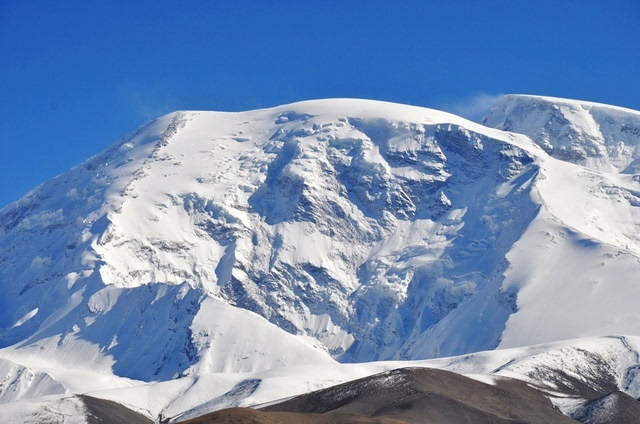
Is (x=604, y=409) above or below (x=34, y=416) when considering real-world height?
below

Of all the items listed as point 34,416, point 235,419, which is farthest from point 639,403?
point 34,416

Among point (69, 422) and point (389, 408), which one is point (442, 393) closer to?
point (389, 408)

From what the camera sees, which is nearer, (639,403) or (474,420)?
(474,420)

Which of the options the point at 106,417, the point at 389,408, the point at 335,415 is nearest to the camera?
the point at 335,415

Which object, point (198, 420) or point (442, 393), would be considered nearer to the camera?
point (198, 420)

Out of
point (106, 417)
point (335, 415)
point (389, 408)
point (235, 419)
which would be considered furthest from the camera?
point (106, 417)

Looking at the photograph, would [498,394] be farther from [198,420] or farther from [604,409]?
[198,420]

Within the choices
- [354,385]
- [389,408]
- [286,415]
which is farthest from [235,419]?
[354,385]

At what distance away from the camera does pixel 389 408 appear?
18200cm

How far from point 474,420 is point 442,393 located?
13.7m

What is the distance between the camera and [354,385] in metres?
199

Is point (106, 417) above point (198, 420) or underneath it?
above

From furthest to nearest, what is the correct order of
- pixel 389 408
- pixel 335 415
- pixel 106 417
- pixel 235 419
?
pixel 106 417, pixel 389 408, pixel 335 415, pixel 235 419

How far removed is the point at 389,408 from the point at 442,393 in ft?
33.5
